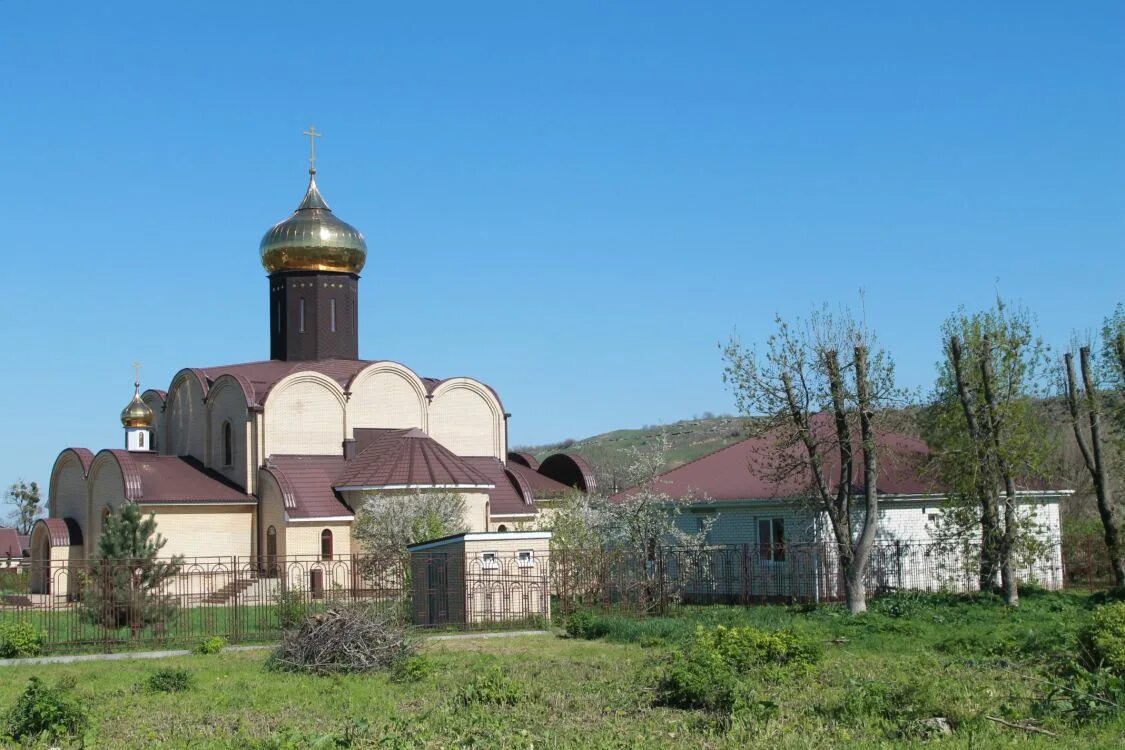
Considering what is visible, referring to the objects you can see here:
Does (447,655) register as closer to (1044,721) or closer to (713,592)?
(1044,721)

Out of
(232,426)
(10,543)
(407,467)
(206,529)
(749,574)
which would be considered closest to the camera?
(749,574)

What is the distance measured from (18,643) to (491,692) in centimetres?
899

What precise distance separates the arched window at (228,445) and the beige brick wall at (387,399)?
349cm

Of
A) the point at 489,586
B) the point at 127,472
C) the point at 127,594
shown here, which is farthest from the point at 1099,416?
the point at 127,472

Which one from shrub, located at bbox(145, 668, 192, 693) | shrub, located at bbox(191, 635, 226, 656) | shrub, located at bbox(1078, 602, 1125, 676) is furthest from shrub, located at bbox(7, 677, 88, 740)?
shrub, located at bbox(1078, 602, 1125, 676)

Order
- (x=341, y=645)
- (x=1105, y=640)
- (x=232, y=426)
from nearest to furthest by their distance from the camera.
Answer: (x=1105, y=640)
(x=341, y=645)
(x=232, y=426)

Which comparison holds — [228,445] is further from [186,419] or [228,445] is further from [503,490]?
[503,490]

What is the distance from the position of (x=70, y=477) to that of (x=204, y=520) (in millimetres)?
6391

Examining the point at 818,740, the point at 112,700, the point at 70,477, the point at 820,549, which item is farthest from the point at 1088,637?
the point at 70,477

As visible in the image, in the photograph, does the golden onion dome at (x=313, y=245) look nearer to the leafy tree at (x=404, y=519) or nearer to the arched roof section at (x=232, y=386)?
the arched roof section at (x=232, y=386)

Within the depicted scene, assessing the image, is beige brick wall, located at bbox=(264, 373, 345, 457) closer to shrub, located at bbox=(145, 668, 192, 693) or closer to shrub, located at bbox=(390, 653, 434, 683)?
shrub, located at bbox=(145, 668, 192, 693)

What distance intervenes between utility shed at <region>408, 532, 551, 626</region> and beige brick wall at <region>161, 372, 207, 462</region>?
1727 centimetres

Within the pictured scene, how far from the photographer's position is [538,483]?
1523 inches

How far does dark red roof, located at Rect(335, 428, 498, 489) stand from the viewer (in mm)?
32500
